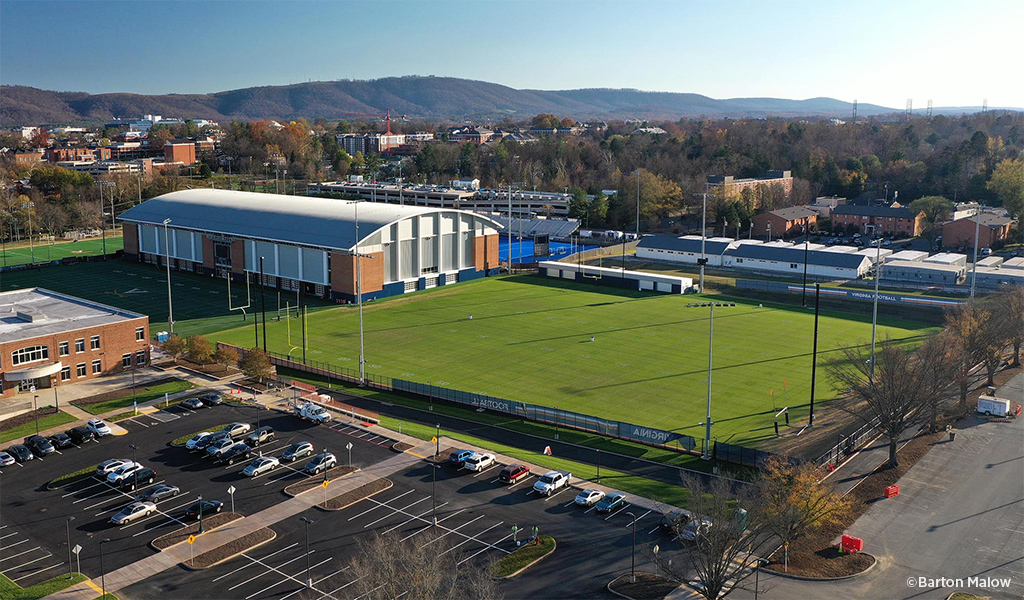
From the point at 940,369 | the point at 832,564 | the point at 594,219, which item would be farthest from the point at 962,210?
the point at 832,564

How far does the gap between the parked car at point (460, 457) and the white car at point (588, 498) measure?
630 centimetres

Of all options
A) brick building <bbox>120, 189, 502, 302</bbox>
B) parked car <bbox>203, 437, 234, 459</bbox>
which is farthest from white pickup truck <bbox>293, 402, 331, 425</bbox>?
brick building <bbox>120, 189, 502, 302</bbox>

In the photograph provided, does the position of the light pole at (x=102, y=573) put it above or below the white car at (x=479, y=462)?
below

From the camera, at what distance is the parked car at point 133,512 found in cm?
3390

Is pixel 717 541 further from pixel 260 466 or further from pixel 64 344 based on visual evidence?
pixel 64 344

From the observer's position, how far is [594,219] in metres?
132

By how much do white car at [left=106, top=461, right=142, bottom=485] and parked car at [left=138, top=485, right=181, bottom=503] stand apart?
1.64 metres

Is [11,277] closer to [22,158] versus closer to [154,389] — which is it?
[154,389]

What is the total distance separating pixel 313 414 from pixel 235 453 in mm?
6128

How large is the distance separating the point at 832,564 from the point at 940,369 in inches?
633

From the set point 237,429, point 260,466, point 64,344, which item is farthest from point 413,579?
point 64,344

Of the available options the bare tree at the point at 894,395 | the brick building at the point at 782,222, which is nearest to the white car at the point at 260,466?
the bare tree at the point at 894,395

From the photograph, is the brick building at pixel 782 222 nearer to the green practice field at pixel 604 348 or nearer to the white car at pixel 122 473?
the green practice field at pixel 604 348

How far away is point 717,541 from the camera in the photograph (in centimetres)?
2634
